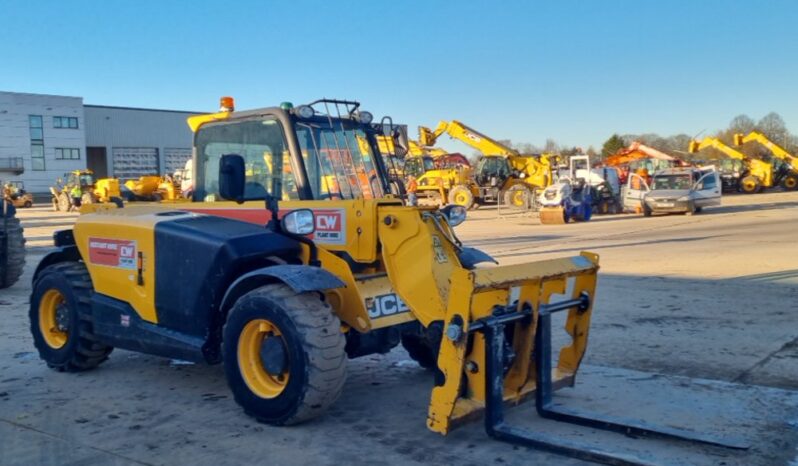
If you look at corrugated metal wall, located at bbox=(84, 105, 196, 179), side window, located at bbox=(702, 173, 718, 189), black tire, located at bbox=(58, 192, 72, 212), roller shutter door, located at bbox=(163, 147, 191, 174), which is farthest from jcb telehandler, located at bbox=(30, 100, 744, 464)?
roller shutter door, located at bbox=(163, 147, 191, 174)

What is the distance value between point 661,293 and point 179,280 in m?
7.45

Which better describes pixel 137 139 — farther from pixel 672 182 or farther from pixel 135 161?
pixel 672 182

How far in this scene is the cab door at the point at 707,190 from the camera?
95.6ft

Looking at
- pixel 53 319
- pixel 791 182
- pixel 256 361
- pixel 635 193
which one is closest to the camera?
pixel 256 361

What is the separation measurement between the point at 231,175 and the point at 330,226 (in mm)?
808

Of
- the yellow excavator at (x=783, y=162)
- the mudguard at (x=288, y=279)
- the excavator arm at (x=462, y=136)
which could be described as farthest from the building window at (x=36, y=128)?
the mudguard at (x=288, y=279)

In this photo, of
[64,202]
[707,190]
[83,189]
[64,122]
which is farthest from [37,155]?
[707,190]

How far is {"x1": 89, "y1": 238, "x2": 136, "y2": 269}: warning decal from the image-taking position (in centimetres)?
619

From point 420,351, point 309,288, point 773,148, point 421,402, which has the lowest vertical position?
→ point 421,402

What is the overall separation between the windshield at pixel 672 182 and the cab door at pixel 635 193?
592 millimetres

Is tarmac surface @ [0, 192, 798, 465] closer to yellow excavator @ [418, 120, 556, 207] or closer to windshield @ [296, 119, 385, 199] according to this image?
windshield @ [296, 119, 385, 199]

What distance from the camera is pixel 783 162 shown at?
4581 centimetres

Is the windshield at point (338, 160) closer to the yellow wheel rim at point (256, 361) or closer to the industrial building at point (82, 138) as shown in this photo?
the yellow wheel rim at point (256, 361)

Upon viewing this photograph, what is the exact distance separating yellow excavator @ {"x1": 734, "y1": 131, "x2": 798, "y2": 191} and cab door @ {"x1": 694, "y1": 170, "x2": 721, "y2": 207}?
1801 cm
